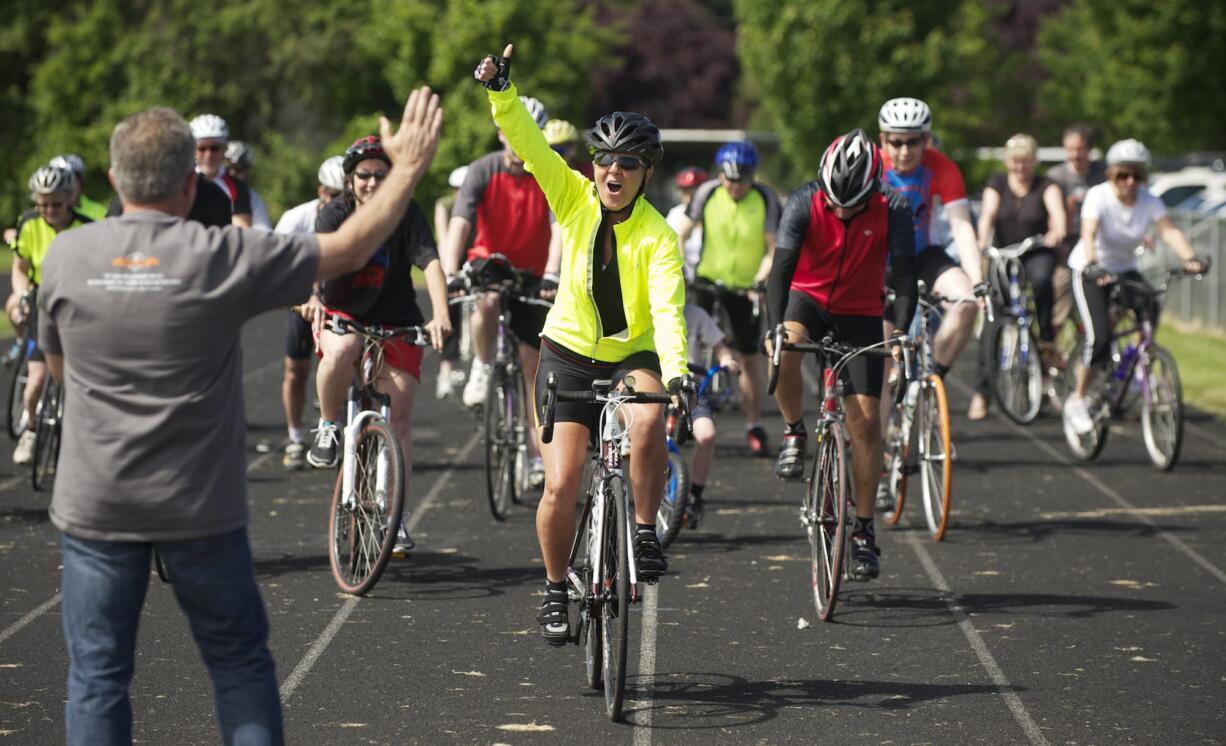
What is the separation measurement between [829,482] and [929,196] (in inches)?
116

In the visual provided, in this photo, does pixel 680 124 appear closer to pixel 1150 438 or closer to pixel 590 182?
pixel 1150 438

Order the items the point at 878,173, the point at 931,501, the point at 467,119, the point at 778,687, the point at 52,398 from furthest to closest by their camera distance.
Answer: the point at 467,119 → the point at 52,398 → the point at 931,501 → the point at 878,173 → the point at 778,687

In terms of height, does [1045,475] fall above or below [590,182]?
below

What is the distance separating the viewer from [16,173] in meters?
48.8

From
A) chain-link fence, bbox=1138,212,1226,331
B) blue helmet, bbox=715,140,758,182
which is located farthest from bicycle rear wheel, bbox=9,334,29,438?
chain-link fence, bbox=1138,212,1226,331

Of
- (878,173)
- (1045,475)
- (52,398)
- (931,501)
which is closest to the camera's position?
(878,173)

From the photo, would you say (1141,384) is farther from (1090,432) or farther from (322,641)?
(322,641)

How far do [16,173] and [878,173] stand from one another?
43.9m

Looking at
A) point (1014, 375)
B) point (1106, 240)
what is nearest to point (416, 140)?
point (1106, 240)

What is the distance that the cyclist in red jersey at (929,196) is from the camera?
9.85 metres

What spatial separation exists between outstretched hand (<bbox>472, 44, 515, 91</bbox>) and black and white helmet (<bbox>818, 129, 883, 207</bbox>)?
6.52 ft

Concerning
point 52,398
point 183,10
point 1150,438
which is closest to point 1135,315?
point 1150,438

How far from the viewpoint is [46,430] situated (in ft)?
36.8

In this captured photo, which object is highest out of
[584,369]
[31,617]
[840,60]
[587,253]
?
[840,60]
